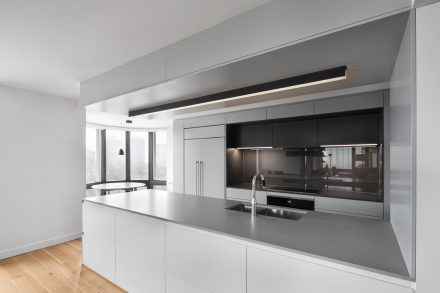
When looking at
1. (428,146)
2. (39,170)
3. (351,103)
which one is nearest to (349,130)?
(351,103)

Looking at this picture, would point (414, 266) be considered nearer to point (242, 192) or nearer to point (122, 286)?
point (122, 286)

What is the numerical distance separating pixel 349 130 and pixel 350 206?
1046mm

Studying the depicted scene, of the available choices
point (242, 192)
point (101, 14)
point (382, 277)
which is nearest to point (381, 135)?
point (242, 192)

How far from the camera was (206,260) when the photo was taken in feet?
5.82

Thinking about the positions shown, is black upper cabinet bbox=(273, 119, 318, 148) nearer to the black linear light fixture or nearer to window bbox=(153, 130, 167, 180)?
the black linear light fixture

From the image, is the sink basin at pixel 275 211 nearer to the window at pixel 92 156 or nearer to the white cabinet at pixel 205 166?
the white cabinet at pixel 205 166

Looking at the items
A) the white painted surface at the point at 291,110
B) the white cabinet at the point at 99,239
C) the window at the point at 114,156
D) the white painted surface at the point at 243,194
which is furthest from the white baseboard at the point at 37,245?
the white painted surface at the point at 291,110

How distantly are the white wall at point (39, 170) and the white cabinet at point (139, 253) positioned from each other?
6.98 feet

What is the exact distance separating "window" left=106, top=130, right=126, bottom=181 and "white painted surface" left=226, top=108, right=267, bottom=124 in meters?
3.95

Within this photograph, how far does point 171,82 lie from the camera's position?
218 cm

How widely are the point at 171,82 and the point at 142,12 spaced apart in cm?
60

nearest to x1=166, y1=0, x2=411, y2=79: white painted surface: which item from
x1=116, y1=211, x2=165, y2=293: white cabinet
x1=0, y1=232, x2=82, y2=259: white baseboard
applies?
x1=116, y1=211, x2=165, y2=293: white cabinet

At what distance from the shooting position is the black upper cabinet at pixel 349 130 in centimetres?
316

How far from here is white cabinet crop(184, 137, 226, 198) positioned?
166 inches
